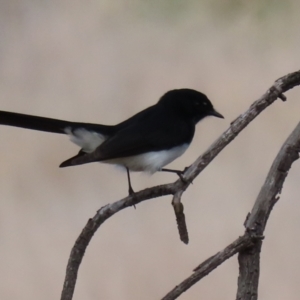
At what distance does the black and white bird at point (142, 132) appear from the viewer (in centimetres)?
119

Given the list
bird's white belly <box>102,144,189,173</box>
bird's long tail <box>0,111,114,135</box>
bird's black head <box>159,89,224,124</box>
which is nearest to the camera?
bird's long tail <box>0,111,114,135</box>

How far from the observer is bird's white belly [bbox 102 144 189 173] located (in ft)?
4.19

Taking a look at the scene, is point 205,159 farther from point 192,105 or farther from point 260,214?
point 192,105

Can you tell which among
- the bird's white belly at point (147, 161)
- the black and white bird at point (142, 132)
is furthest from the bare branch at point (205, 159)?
the bird's white belly at point (147, 161)

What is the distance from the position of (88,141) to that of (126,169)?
12 cm

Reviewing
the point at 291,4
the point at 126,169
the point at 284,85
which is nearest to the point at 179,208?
the point at 284,85

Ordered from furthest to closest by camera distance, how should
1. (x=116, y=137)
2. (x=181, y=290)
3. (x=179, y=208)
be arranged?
(x=116, y=137)
(x=179, y=208)
(x=181, y=290)

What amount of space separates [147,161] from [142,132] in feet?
0.22

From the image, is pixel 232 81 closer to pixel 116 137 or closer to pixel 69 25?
pixel 69 25

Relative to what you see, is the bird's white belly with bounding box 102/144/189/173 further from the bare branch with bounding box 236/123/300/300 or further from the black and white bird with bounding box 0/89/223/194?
the bare branch with bounding box 236/123/300/300

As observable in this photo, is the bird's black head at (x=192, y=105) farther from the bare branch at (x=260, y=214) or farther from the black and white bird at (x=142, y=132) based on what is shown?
the bare branch at (x=260, y=214)

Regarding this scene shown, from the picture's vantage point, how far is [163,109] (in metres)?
1.44

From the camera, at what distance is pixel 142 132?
1282 mm

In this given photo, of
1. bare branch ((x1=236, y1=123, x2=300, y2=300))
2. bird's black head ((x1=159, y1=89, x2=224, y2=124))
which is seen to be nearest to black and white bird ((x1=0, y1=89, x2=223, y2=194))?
bird's black head ((x1=159, y1=89, x2=224, y2=124))
